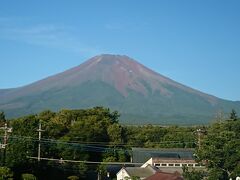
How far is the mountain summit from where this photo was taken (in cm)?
11500

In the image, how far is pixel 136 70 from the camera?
155 m

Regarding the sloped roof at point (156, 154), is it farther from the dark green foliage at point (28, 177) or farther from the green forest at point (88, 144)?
the dark green foliage at point (28, 177)

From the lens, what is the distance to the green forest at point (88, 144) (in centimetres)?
2373

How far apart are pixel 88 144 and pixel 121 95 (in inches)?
3648

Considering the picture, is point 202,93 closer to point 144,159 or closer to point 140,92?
point 140,92

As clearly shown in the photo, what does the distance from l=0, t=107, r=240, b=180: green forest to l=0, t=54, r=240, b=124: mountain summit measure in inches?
2092

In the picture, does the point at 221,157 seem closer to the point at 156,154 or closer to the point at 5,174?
the point at 5,174

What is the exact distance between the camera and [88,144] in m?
41.4

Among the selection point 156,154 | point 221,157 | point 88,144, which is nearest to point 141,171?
point 156,154

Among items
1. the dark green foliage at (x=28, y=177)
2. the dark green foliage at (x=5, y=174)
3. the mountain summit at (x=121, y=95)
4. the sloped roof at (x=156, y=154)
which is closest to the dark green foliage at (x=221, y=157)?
the dark green foliage at (x=28, y=177)

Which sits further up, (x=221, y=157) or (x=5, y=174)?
(x=221, y=157)

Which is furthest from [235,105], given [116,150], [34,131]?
[34,131]

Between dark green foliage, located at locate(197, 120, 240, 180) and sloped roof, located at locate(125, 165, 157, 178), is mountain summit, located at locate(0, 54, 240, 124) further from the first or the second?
dark green foliage, located at locate(197, 120, 240, 180)

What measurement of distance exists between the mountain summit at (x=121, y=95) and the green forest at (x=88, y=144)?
53.1 metres
